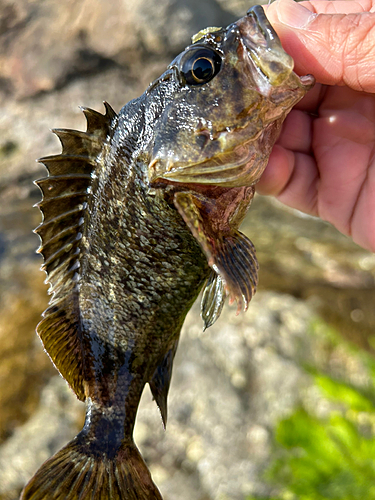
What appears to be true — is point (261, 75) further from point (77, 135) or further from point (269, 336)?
point (269, 336)

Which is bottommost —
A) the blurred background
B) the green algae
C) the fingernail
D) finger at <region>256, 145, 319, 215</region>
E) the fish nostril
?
the green algae

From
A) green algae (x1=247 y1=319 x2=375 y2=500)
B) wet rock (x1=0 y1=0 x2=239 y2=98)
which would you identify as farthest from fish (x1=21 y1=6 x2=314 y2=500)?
wet rock (x1=0 y1=0 x2=239 y2=98)

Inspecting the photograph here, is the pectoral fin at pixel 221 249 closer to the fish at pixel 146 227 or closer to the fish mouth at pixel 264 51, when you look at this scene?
the fish at pixel 146 227

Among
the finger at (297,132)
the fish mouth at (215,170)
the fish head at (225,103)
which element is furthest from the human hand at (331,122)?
the fish mouth at (215,170)

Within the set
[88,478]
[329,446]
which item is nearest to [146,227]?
[88,478]

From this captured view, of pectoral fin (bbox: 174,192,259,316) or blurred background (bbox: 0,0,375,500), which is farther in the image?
blurred background (bbox: 0,0,375,500)

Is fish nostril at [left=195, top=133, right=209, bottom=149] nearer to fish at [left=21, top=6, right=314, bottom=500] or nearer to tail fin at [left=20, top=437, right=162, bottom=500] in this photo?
fish at [left=21, top=6, right=314, bottom=500]
